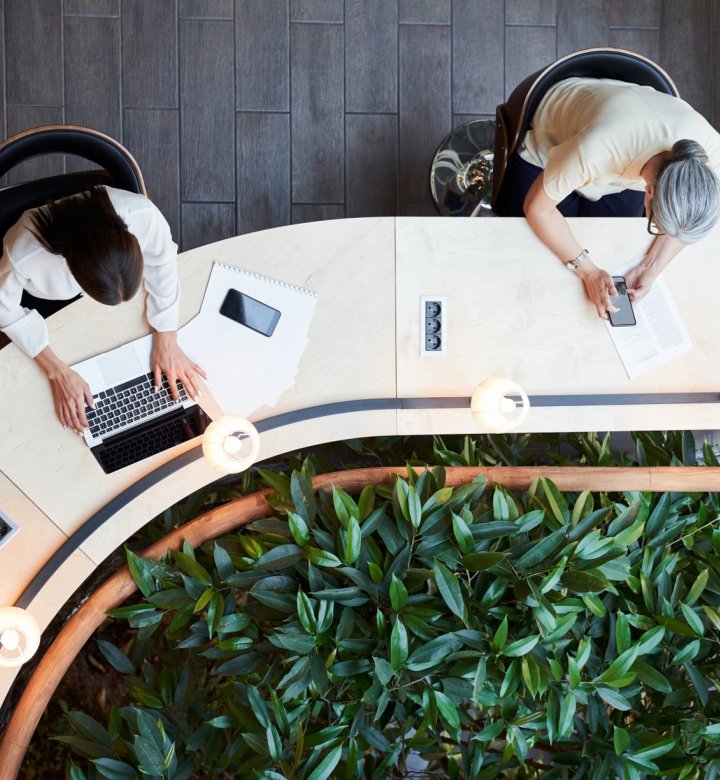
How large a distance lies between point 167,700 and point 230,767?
0.26 meters

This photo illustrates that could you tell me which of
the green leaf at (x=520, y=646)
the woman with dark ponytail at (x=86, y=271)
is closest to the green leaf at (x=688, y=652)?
the green leaf at (x=520, y=646)

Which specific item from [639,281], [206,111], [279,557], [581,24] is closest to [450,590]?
[279,557]

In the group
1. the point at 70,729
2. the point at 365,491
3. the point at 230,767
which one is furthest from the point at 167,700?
the point at 365,491

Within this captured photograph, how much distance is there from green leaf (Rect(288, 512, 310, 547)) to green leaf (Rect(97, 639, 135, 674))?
68 centimetres

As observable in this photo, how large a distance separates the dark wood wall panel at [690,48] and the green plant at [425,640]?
6.75 feet

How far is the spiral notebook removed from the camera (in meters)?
1.99

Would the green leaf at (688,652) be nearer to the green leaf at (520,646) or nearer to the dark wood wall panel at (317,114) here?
the green leaf at (520,646)

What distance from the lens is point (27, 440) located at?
194cm

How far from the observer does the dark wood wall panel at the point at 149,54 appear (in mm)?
2848

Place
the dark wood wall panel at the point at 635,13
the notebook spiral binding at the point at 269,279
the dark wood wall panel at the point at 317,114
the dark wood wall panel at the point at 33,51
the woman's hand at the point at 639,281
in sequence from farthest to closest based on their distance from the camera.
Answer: the dark wood wall panel at the point at 635,13 → the dark wood wall panel at the point at 317,114 → the dark wood wall panel at the point at 33,51 → the woman's hand at the point at 639,281 → the notebook spiral binding at the point at 269,279

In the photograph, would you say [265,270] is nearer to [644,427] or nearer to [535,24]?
[644,427]

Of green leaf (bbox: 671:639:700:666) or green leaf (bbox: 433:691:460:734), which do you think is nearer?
green leaf (bbox: 433:691:460:734)

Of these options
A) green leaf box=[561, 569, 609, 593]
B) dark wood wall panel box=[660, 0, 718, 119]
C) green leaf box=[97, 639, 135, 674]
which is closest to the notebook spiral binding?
green leaf box=[561, 569, 609, 593]

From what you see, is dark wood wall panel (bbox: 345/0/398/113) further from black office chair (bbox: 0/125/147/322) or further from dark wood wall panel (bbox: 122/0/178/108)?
black office chair (bbox: 0/125/147/322)
